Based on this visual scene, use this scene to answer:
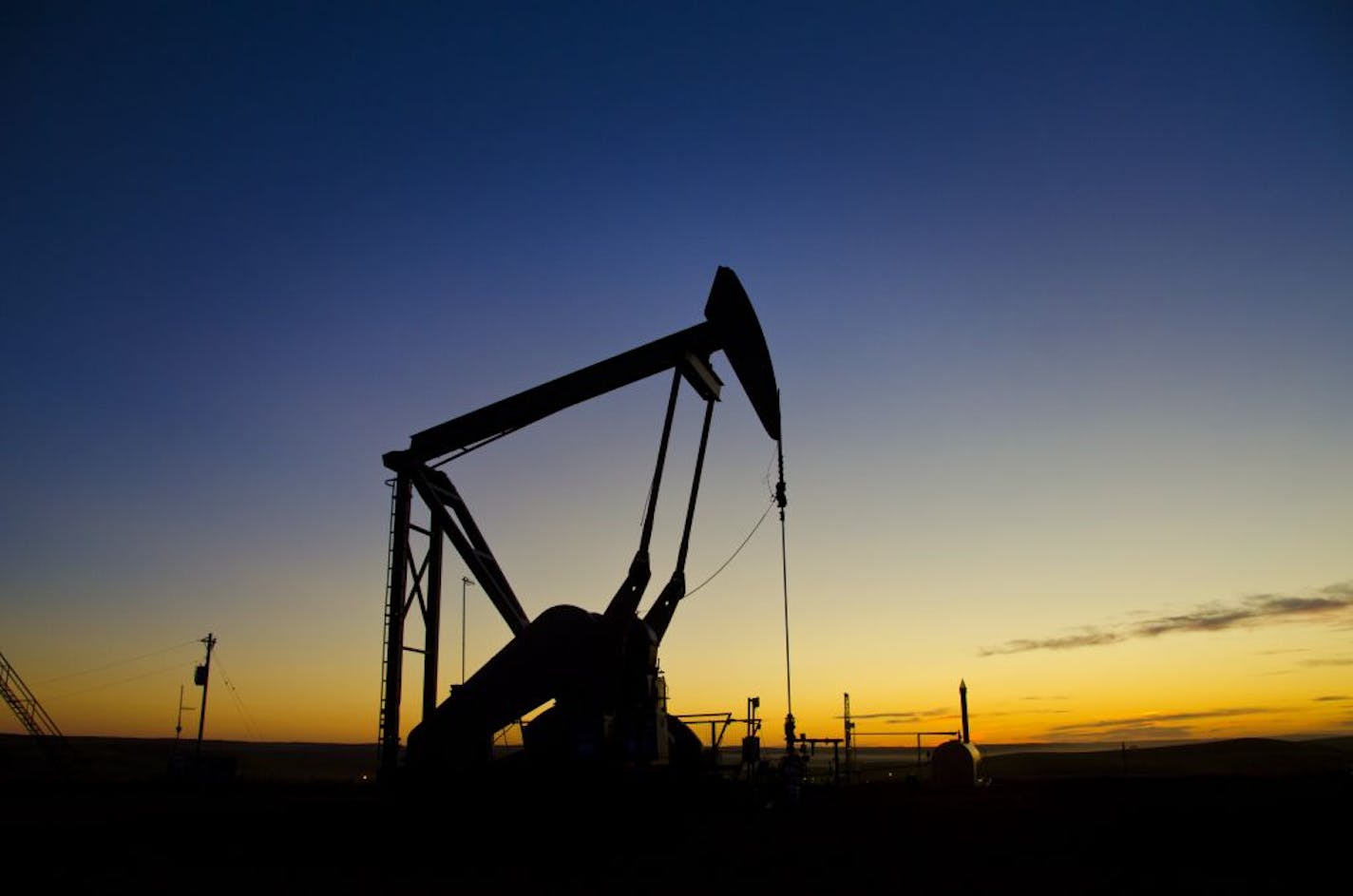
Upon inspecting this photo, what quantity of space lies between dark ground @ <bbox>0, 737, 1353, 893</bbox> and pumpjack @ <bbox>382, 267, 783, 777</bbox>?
31.9 inches

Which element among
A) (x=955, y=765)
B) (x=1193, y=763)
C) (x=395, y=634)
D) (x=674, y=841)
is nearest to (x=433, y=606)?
(x=395, y=634)

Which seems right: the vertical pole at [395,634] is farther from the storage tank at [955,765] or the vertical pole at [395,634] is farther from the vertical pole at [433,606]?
the storage tank at [955,765]

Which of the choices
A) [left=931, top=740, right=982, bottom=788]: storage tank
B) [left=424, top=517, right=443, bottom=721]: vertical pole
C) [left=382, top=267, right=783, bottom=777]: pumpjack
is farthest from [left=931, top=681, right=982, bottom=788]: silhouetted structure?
[left=424, top=517, right=443, bottom=721]: vertical pole

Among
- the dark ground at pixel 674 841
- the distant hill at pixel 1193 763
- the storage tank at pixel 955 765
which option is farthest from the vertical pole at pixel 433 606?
the distant hill at pixel 1193 763

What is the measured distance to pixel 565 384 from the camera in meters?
16.8

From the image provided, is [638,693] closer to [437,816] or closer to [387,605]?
[437,816]

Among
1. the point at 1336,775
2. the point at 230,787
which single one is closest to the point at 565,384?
the point at 230,787

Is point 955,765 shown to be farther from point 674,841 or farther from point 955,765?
point 674,841

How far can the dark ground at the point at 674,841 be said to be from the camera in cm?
941

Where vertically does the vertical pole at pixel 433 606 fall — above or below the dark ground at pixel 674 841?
above

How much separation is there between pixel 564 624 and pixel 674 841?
→ 3863 millimetres

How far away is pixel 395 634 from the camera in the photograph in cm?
1650

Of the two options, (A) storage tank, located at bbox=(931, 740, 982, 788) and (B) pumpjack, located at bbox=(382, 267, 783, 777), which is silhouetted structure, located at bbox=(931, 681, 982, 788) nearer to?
(A) storage tank, located at bbox=(931, 740, 982, 788)

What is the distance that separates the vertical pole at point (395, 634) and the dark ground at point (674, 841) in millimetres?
999
